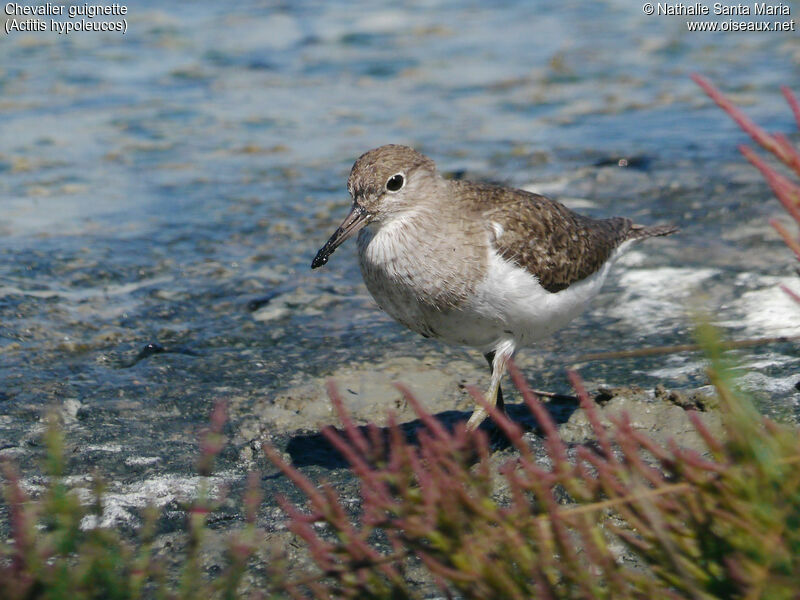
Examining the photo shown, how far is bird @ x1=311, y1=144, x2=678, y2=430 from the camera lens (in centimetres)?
512

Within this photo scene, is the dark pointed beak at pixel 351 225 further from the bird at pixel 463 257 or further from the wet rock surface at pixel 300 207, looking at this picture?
the wet rock surface at pixel 300 207

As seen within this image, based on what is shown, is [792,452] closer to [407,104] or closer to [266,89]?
[407,104]

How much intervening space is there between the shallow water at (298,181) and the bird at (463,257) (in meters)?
0.84

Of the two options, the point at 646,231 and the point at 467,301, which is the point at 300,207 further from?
the point at 467,301

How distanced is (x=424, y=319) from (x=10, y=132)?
7.09 m

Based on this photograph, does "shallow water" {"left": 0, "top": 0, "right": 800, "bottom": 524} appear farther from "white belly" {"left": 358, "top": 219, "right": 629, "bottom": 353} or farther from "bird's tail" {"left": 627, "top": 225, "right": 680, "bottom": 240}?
"white belly" {"left": 358, "top": 219, "right": 629, "bottom": 353}

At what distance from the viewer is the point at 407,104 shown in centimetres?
1180

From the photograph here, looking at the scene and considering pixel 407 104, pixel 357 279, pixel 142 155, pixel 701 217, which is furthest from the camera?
pixel 407 104

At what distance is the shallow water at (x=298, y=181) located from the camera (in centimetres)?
611

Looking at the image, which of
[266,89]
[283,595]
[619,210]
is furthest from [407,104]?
[283,595]

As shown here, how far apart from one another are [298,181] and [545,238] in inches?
180

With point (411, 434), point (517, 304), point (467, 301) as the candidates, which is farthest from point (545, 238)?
point (411, 434)

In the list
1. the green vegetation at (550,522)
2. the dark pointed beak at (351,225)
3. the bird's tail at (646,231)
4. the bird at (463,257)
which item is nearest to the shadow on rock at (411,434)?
the bird at (463,257)

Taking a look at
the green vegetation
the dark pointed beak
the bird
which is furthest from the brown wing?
the green vegetation
